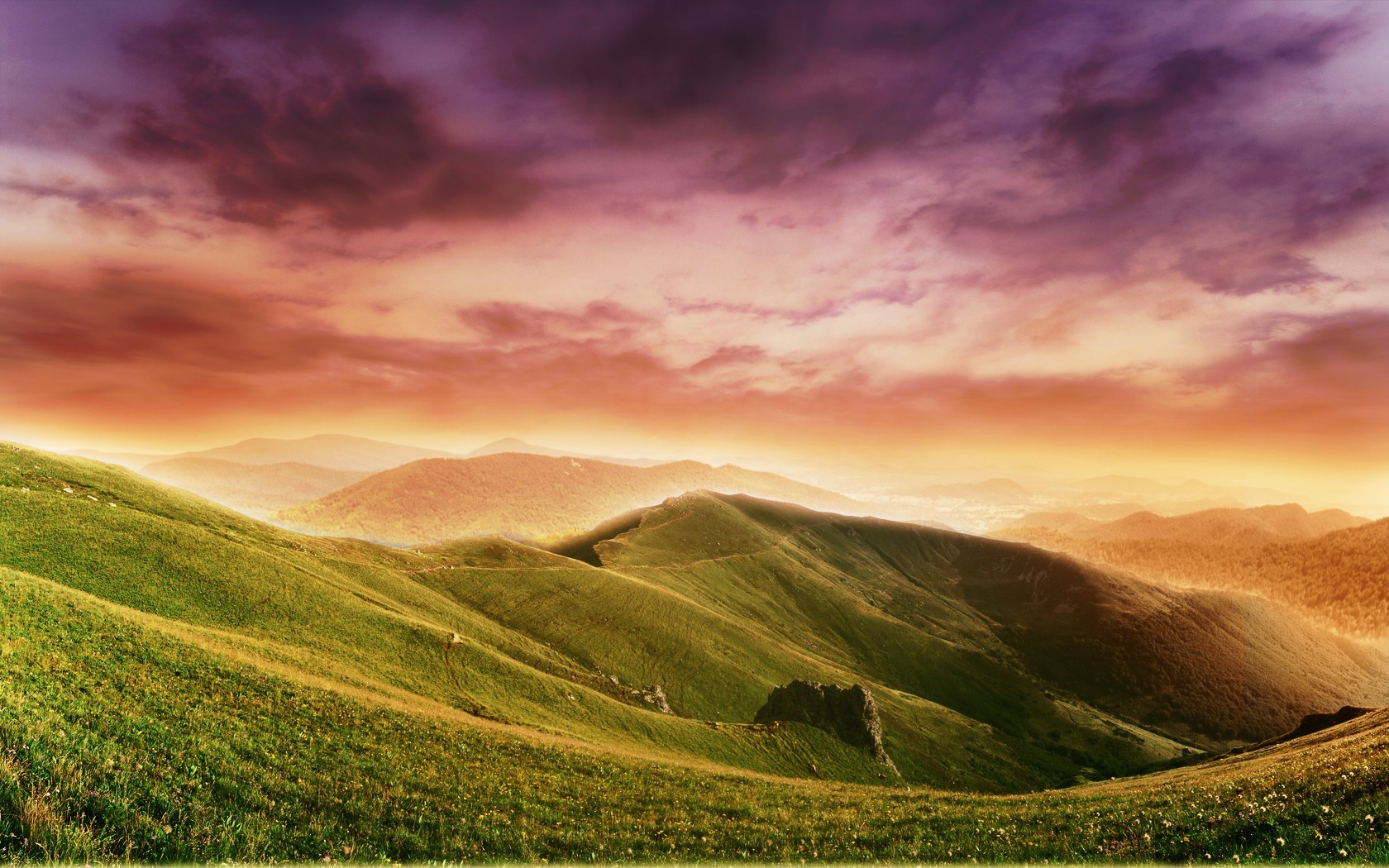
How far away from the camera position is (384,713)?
2842cm

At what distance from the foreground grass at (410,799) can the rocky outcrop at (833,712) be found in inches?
2119

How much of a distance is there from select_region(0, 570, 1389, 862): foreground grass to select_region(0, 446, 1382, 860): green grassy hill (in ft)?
0.46

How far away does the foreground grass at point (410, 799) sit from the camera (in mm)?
11766

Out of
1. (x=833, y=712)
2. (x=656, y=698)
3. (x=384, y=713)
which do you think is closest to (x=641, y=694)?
(x=656, y=698)

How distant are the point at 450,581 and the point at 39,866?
96.7 metres

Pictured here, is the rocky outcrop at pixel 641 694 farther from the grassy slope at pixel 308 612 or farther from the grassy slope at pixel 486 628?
the grassy slope at pixel 308 612

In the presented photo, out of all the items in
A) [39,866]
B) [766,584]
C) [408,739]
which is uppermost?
[39,866]

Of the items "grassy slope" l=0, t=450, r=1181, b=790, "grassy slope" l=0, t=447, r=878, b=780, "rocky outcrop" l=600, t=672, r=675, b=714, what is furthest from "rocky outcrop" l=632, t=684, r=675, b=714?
"grassy slope" l=0, t=447, r=878, b=780

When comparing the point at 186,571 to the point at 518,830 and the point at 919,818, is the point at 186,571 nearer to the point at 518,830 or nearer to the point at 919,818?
the point at 518,830

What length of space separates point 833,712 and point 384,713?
226 ft

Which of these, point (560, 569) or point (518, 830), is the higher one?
point (518, 830)

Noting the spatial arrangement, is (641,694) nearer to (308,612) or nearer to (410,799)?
(308,612)

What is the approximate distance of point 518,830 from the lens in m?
16.6

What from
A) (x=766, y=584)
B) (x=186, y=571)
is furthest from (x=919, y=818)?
(x=766, y=584)
